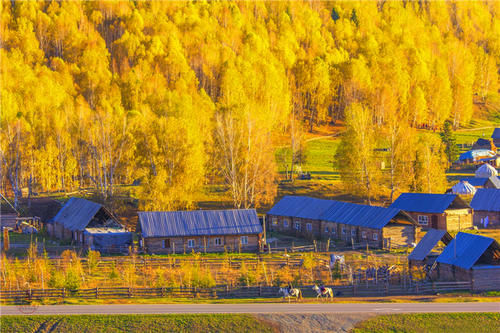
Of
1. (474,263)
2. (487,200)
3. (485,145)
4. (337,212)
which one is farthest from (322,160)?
(474,263)

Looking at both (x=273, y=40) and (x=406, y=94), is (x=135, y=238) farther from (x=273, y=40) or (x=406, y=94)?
(x=273, y=40)

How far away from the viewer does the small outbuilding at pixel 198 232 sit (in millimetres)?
54094

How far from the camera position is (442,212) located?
2424 inches

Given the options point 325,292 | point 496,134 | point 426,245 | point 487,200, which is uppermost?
point 496,134

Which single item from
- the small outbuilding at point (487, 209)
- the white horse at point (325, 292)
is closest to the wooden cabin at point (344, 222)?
the small outbuilding at point (487, 209)

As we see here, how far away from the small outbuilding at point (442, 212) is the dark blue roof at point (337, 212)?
23.8 feet

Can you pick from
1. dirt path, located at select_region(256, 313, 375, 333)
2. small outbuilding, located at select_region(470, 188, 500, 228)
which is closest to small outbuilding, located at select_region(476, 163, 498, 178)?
small outbuilding, located at select_region(470, 188, 500, 228)

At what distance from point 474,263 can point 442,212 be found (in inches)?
875

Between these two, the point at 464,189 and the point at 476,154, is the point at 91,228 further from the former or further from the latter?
the point at 476,154

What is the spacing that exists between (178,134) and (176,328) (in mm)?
35577

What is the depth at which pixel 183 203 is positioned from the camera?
2594 inches

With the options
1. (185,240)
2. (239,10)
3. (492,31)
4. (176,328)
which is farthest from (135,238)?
(492,31)

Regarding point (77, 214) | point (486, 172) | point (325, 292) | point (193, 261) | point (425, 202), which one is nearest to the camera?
point (325, 292)

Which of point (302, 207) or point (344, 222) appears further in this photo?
point (302, 207)
